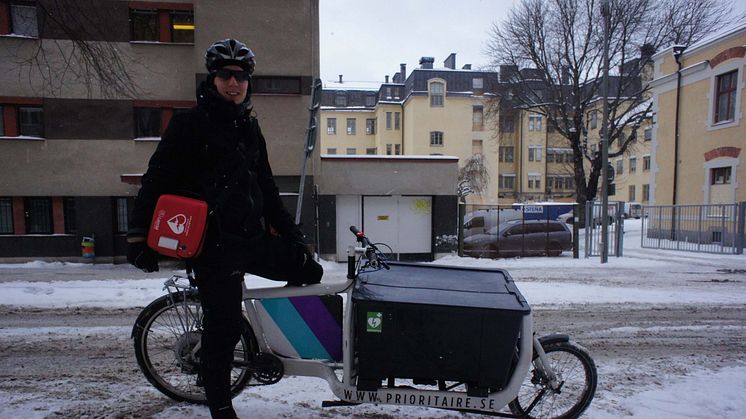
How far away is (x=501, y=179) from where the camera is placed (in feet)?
157

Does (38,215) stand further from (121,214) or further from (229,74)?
(229,74)

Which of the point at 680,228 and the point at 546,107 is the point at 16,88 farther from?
the point at 546,107

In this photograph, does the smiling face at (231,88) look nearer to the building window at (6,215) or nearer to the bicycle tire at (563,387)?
the bicycle tire at (563,387)

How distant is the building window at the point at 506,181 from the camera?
156ft

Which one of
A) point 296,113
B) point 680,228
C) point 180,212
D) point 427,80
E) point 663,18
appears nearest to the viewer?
point 180,212

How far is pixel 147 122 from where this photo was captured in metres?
13.9

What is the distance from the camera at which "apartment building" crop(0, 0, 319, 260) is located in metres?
13.2

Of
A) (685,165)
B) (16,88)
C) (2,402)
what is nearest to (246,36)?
(16,88)

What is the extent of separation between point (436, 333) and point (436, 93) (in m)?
45.4

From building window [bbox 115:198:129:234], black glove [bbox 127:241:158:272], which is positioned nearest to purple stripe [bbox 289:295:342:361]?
black glove [bbox 127:241:158:272]

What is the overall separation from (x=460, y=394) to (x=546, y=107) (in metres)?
27.4

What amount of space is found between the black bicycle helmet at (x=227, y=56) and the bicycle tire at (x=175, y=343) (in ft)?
5.16

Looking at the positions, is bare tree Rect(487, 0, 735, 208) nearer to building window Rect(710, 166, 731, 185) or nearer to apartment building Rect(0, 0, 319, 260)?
building window Rect(710, 166, 731, 185)

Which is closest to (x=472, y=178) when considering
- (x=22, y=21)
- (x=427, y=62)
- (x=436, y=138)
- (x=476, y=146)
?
(x=436, y=138)
